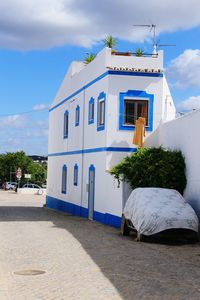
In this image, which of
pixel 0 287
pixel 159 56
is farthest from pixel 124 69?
pixel 0 287

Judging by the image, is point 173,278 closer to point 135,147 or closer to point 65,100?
point 135,147

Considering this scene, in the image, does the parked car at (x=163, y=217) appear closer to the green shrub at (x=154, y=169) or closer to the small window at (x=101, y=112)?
the green shrub at (x=154, y=169)

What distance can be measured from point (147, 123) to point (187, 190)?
536cm

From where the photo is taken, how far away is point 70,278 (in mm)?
11070

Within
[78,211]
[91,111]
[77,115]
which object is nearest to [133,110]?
[91,111]

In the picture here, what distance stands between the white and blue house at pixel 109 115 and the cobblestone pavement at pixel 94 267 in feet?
19.2

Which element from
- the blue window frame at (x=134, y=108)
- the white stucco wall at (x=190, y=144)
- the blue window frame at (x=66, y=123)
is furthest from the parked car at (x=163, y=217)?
the blue window frame at (x=66, y=123)

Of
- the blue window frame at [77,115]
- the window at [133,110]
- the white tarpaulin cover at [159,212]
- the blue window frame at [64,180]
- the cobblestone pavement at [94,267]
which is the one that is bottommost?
the cobblestone pavement at [94,267]

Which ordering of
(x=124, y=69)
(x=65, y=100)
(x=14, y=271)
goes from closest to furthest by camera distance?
(x=14, y=271), (x=124, y=69), (x=65, y=100)

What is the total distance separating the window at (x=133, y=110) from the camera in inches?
991

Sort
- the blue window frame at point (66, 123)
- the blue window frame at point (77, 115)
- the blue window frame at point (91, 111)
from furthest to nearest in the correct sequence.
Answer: the blue window frame at point (66, 123) → the blue window frame at point (77, 115) → the blue window frame at point (91, 111)

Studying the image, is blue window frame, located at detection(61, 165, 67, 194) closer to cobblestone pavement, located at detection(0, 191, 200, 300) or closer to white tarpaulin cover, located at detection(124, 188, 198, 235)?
cobblestone pavement, located at detection(0, 191, 200, 300)

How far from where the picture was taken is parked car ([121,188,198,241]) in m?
17.3

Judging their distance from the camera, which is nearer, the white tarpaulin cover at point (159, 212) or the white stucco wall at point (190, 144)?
the white tarpaulin cover at point (159, 212)
